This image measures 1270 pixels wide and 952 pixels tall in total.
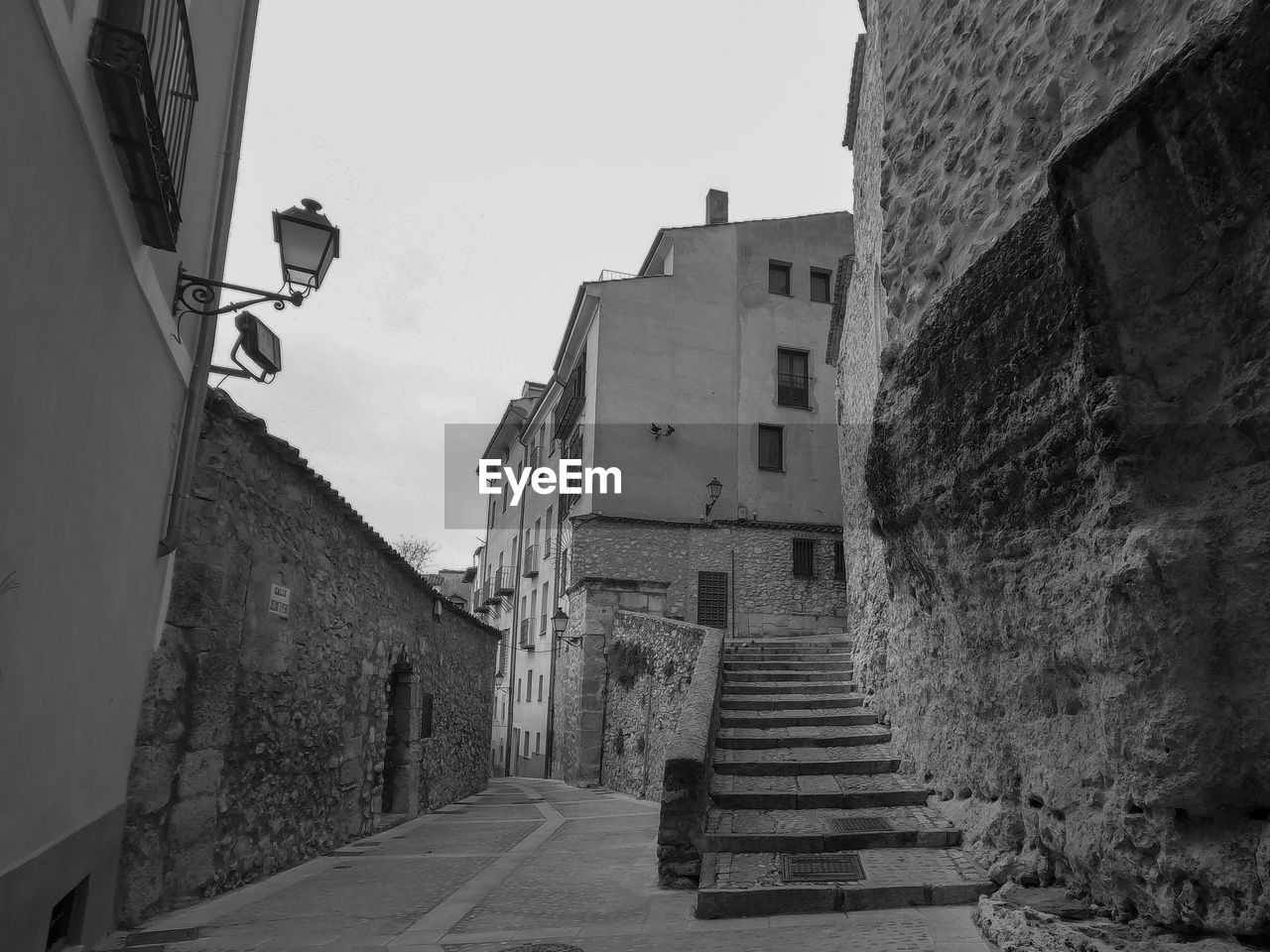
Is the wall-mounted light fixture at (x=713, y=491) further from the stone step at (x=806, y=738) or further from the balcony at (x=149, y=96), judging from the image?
the balcony at (x=149, y=96)

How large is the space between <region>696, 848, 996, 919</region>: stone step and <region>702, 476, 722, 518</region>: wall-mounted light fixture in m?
14.1

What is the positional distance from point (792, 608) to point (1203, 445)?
53.8 ft

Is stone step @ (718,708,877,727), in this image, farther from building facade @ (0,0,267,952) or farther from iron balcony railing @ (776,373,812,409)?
iron balcony railing @ (776,373,812,409)

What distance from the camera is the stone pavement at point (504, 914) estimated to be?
12.4 feet

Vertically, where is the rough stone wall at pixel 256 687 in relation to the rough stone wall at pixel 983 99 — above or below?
below

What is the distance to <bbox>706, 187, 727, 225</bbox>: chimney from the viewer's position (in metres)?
23.8

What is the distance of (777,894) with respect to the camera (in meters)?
4.25

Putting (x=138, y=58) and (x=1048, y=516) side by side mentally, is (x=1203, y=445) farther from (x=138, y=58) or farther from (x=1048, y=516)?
(x=138, y=58)

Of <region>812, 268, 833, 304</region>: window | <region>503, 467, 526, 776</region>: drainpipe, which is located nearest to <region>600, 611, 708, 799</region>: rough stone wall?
<region>503, 467, 526, 776</region>: drainpipe

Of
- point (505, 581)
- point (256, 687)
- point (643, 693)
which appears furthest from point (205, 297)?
point (505, 581)

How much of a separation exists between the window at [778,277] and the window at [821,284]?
0.69m

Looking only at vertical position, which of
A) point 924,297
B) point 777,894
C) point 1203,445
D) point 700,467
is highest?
point 700,467

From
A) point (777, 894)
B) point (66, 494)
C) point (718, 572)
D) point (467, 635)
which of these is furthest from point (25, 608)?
point (718, 572)

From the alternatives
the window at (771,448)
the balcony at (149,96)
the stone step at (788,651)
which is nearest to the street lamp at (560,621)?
the window at (771,448)
